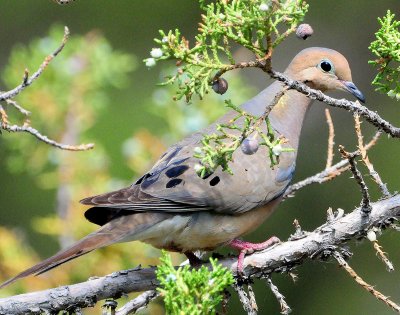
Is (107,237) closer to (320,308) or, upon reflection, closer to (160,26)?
(320,308)

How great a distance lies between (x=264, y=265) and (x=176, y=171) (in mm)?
687

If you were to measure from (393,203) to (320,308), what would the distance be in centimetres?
551

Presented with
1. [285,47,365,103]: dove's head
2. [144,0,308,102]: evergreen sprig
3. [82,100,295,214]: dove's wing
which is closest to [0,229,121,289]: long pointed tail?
[82,100,295,214]: dove's wing

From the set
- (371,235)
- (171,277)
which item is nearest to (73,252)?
(171,277)

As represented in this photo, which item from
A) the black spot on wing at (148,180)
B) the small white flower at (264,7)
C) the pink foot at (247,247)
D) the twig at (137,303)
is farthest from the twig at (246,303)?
the small white flower at (264,7)

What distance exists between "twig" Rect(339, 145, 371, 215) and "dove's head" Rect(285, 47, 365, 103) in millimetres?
1276

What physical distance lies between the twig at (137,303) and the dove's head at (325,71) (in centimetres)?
147

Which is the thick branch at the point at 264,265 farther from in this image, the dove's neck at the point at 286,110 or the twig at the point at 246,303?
the dove's neck at the point at 286,110

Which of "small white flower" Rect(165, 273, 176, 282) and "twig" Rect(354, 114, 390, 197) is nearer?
"small white flower" Rect(165, 273, 176, 282)

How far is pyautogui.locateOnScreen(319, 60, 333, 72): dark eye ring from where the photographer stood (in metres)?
4.66

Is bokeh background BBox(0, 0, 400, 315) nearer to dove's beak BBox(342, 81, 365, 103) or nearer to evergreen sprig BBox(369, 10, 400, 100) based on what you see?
evergreen sprig BBox(369, 10, 400, 100)

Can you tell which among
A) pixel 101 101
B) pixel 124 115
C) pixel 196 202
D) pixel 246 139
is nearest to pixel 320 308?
pixel 124 115

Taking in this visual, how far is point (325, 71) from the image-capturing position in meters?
4.67

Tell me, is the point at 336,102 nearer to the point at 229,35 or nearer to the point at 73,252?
the point at 229,35
